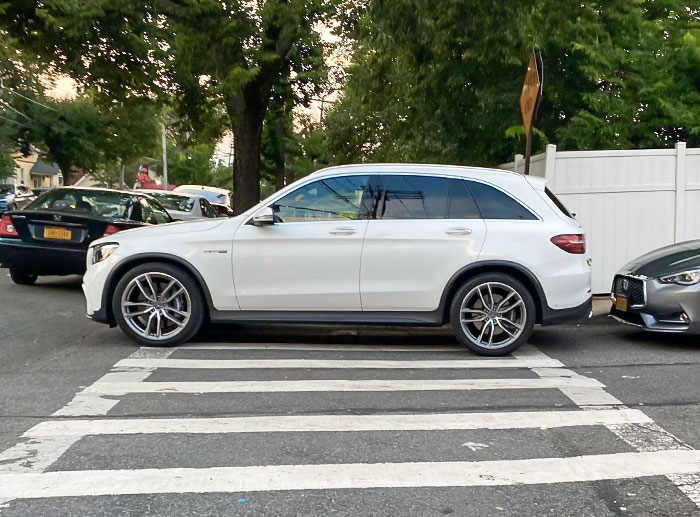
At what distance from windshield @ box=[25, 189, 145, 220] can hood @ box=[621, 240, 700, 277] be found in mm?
6871

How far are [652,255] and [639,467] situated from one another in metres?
4.44

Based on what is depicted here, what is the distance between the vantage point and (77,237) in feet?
32.3

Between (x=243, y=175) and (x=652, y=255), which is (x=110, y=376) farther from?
(x=243, y=175)

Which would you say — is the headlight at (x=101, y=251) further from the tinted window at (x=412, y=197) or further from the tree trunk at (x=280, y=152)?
the tree trunk at (x=280, y=152)

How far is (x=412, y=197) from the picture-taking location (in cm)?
670

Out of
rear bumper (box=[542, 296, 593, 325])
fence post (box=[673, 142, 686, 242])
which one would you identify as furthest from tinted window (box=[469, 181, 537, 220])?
fence post (box=[673, 142, 686, 242])

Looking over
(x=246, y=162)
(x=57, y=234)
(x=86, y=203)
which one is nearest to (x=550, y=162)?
(x=86, y=203)

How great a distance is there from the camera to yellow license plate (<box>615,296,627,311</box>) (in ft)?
24.0

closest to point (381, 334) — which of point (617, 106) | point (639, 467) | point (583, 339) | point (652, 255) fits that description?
point (583, 339)

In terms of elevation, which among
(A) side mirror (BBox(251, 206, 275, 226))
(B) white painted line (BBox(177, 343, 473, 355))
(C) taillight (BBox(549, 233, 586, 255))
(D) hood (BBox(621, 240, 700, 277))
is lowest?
(B) white painted line (BBox(177, 343, 473, 355))

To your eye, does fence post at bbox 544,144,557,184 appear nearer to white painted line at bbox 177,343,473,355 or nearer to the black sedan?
white painted line at bbox 177,343,473,355

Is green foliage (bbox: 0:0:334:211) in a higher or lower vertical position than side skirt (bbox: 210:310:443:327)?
higher

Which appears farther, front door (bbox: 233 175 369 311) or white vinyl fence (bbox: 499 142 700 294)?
white vinyl fence (bbox: 499 142 700 294)

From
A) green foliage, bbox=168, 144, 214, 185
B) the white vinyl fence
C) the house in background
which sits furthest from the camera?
green foliage, bbox=168, 144, 214, 185
